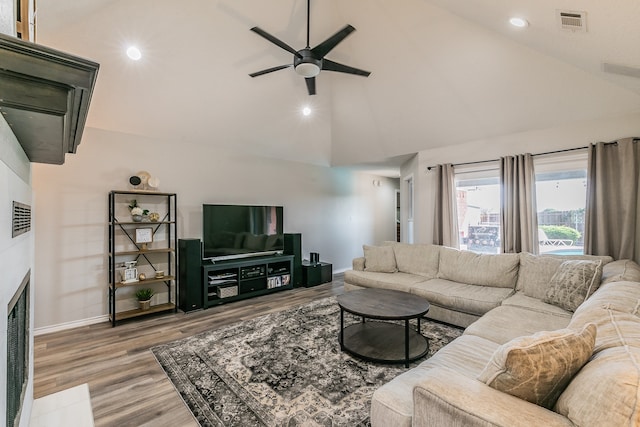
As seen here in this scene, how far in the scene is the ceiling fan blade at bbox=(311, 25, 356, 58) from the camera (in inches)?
103

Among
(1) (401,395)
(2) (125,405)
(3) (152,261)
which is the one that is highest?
(3) (152,261)

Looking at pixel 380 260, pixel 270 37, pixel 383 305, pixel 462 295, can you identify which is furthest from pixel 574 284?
pixel 270 37

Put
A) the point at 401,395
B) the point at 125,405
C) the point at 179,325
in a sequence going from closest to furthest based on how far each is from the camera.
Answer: the point at 401,395, the point at 125,405, the point at 179,325

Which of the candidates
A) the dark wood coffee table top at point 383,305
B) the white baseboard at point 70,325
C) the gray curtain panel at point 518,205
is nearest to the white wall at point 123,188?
the white baseboard at point 70,325

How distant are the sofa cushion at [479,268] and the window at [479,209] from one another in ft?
2.26

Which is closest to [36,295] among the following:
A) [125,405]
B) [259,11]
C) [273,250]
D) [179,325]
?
[179,325]

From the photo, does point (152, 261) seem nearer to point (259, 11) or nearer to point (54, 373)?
point (54, 373)

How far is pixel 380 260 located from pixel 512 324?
2.15 meters

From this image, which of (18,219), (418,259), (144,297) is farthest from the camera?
(418,259)

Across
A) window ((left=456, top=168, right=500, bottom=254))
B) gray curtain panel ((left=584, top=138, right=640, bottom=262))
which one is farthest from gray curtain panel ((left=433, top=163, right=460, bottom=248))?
gray curtain panel ((left=584, top=138, right=640, bottom=262))

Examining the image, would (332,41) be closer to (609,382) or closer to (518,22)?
(518,22)

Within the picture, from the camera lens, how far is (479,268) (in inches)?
A: 144

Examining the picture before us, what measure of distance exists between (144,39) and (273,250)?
3422mm

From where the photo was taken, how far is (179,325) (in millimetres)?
3545
